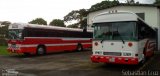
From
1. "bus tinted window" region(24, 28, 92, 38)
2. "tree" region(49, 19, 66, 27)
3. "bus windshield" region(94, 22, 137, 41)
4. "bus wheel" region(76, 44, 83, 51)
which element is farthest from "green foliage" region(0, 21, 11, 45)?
"bus windshield" region(94, 22, 137, 41)

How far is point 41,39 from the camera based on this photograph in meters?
23.0

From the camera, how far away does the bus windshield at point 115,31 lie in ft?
43.2

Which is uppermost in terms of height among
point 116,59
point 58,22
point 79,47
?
point 58,22

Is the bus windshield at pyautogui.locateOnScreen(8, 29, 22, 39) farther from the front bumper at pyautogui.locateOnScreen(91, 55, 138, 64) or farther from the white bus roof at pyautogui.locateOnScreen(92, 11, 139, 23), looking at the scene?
the front bumper at pyautogui.locateOnScreen(91, 55, 138, 64)

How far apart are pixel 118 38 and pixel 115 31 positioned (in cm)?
44

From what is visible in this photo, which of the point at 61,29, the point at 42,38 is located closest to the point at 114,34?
the point at 42,38

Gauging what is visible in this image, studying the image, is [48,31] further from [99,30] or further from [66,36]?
[99,30]

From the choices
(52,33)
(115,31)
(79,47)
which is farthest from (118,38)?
(79,47)

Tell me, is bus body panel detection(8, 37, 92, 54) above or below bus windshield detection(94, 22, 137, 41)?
below

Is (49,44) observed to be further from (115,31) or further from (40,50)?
(115,31)

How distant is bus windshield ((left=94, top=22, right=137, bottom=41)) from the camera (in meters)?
13.2

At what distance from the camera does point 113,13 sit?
13992 mm

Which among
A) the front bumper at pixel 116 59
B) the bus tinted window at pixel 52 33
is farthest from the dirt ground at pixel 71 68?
the bus tinted window at pixel 52 33

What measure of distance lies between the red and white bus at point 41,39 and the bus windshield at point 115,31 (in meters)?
8.74
